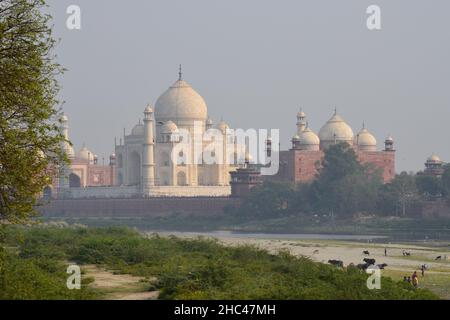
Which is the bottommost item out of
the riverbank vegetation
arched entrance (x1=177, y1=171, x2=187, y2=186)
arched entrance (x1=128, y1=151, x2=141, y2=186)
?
the riverbank vegetation

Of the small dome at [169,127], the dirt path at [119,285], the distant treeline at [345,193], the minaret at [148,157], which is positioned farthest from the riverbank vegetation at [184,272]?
the small dome at [169,127]

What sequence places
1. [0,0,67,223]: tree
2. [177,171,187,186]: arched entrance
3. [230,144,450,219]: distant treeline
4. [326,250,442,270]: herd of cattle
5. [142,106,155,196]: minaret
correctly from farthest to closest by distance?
[177,171,187,186]: arched entrance → [142,106,155,196]: minaret → [230,144,450,219]: distant treeline → [326,250,442,270]: herd of cattle → [0,0,67,223]: tree

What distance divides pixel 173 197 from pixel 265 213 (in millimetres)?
8311

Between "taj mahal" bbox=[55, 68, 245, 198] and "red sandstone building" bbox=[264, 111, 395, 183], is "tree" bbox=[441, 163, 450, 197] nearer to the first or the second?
"red sandstone building" bbox=[264, 111, 395, 183]

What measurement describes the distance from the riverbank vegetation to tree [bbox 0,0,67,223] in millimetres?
871

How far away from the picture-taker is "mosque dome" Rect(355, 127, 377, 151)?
97000 millimetres

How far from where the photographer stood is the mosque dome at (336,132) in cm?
9556

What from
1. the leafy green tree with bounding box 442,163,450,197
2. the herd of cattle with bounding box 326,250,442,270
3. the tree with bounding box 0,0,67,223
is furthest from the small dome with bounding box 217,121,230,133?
the tree with bounding box 0,0,67,223

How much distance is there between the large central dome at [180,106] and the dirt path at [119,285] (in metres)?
64.2

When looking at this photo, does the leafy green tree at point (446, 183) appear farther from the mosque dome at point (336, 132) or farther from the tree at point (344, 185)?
the mosque dome at point (336, 132)

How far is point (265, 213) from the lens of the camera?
8019 centimetres

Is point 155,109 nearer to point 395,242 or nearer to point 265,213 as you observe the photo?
point 265,213

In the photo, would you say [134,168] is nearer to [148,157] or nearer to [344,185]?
[148,157]
